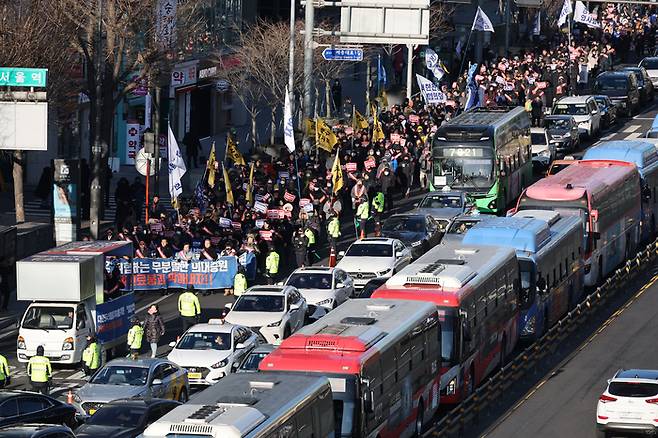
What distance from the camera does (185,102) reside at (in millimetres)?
73562

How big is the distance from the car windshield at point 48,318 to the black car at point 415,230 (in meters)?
12.9

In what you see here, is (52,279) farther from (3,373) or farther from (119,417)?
(119,417)

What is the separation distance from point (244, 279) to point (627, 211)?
13.6 meters

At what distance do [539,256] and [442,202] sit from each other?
1266 cm

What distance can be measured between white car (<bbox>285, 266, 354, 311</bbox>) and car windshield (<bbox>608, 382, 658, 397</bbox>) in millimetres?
10785

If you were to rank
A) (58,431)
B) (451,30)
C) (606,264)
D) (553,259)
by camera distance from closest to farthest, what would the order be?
(58,431)
(553,259)
(606,264)
(451,30)

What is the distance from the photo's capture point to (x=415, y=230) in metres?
49.1

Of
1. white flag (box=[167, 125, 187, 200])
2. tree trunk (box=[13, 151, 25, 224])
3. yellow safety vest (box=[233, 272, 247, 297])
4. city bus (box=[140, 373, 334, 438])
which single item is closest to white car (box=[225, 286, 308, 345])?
yellow safety vest (box=[233, 272, 247, 297])

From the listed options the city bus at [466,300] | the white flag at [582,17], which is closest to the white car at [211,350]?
the city bus at [466,300]

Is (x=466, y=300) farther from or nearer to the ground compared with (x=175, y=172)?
nearer to the ground

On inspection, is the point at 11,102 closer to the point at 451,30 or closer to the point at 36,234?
the point at 36,234

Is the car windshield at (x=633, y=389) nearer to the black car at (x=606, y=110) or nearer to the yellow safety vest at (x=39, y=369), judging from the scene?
the yellow safety vest at (x=39, y=369)

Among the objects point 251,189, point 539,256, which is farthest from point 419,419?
point 251,189

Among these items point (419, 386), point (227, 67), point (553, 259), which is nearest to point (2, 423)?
point (419, 386)
